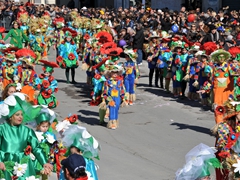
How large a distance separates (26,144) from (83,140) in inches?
28.2

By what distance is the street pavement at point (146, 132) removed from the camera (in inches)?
491

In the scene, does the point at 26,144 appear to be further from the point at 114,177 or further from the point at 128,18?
the point at 128,18

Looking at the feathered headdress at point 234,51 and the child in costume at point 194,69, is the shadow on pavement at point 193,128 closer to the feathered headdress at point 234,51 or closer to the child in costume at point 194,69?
the feathered headdress at point 234,51

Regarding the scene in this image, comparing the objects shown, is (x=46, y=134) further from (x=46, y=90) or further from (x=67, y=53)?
(x=67, y=53)

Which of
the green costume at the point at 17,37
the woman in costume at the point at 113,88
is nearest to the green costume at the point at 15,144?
the woman in costume at the point at 113,88

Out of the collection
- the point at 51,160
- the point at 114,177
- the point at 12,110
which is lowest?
the point at 114,177

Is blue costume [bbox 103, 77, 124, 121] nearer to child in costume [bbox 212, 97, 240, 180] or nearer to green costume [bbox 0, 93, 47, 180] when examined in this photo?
child in costume [bbox 212, 97, 240, 180]

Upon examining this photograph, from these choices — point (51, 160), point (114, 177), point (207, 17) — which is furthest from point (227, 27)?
point (51, 160)

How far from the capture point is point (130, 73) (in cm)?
1870

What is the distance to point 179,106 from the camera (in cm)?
1877

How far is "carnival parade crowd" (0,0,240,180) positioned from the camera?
27.9 ft

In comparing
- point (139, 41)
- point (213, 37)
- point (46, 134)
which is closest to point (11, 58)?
point (213, 37)

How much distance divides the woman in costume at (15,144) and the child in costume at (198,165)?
1839 mm

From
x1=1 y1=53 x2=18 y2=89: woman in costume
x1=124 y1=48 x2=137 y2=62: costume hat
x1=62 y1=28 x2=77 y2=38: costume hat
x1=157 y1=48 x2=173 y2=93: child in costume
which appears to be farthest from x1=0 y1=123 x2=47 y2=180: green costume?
x1=62 y1=28 x2=77 y2=38: costume hat
